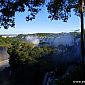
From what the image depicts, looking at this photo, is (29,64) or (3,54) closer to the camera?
(29,64)

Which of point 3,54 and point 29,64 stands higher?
point 29,64

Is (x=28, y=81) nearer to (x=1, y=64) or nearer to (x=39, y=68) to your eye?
(x=39, y=68)

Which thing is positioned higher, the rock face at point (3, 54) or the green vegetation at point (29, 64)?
the green vegetation at point (29, 64)

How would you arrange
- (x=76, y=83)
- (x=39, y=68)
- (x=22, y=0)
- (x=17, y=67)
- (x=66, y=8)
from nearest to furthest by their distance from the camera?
(x=22, y=0) < (x=66, y=8) < (x=76, y=83) < (x=39, y=68) < (x=17, y=67)

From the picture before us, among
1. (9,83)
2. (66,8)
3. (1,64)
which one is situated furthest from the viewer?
(1,64)

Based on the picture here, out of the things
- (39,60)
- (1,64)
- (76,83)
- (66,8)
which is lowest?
(1,64)

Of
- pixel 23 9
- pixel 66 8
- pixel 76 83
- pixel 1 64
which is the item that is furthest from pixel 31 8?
pixel 1 64

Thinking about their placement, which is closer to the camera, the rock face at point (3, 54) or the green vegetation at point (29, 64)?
the green vegetation at point (29, 64)

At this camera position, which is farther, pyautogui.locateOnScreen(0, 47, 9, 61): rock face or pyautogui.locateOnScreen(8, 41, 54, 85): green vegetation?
pyautogui.locateOnScreen(0, 47, 9, 61): rock face

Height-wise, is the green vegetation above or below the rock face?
above

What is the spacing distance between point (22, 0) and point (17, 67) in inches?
1565

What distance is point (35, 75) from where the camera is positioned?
46.1 metres

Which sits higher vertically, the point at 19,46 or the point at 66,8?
the point at 66,8

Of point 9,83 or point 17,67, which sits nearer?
point 17,67
